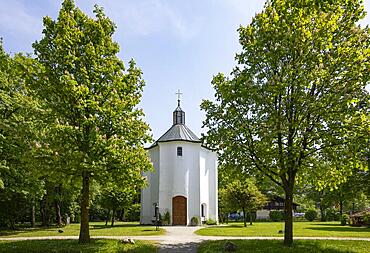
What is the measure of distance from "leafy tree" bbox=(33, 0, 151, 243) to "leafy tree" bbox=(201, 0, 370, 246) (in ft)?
13.2

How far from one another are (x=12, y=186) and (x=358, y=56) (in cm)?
2214

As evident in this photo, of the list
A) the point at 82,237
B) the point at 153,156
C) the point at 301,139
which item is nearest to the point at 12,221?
the point at 153,156

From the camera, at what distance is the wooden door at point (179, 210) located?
36.0m

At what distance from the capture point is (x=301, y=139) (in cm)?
1502

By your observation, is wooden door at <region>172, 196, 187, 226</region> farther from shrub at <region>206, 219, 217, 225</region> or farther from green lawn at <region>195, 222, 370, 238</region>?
green lawn at <region>195, 222, 370, 238</region>

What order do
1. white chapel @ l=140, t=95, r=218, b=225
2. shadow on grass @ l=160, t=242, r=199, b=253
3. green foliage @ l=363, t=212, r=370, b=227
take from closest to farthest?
shadow on grass @ l=160, t=242, r=199, b=253
green foliage @ l=363, t=212, r=370, b=227
white chapel @ l=140, t=95, r=218, b=225

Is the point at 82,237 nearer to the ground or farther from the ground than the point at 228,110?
nearer to the ground

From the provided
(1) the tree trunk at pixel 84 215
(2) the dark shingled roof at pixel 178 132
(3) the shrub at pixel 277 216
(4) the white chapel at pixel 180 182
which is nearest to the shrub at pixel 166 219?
(4) the white chapel at pixel 180 182

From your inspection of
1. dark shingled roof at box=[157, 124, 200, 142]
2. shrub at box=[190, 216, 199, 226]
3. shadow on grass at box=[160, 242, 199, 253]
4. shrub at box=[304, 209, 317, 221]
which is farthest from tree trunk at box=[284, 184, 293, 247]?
shrub at box=[304, 209, 317, 221]

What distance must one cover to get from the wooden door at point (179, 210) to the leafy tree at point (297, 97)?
68.2 feet

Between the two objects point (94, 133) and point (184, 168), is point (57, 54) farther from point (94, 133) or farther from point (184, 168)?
point (184, 168)

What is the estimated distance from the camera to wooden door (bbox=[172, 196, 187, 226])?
1416 inches

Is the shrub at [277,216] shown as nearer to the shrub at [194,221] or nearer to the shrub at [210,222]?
the shrub at [210,222]

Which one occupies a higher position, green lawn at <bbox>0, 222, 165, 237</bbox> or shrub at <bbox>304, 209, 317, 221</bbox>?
green lawn at <bbox>0, 222, 165, 237</bbox>
